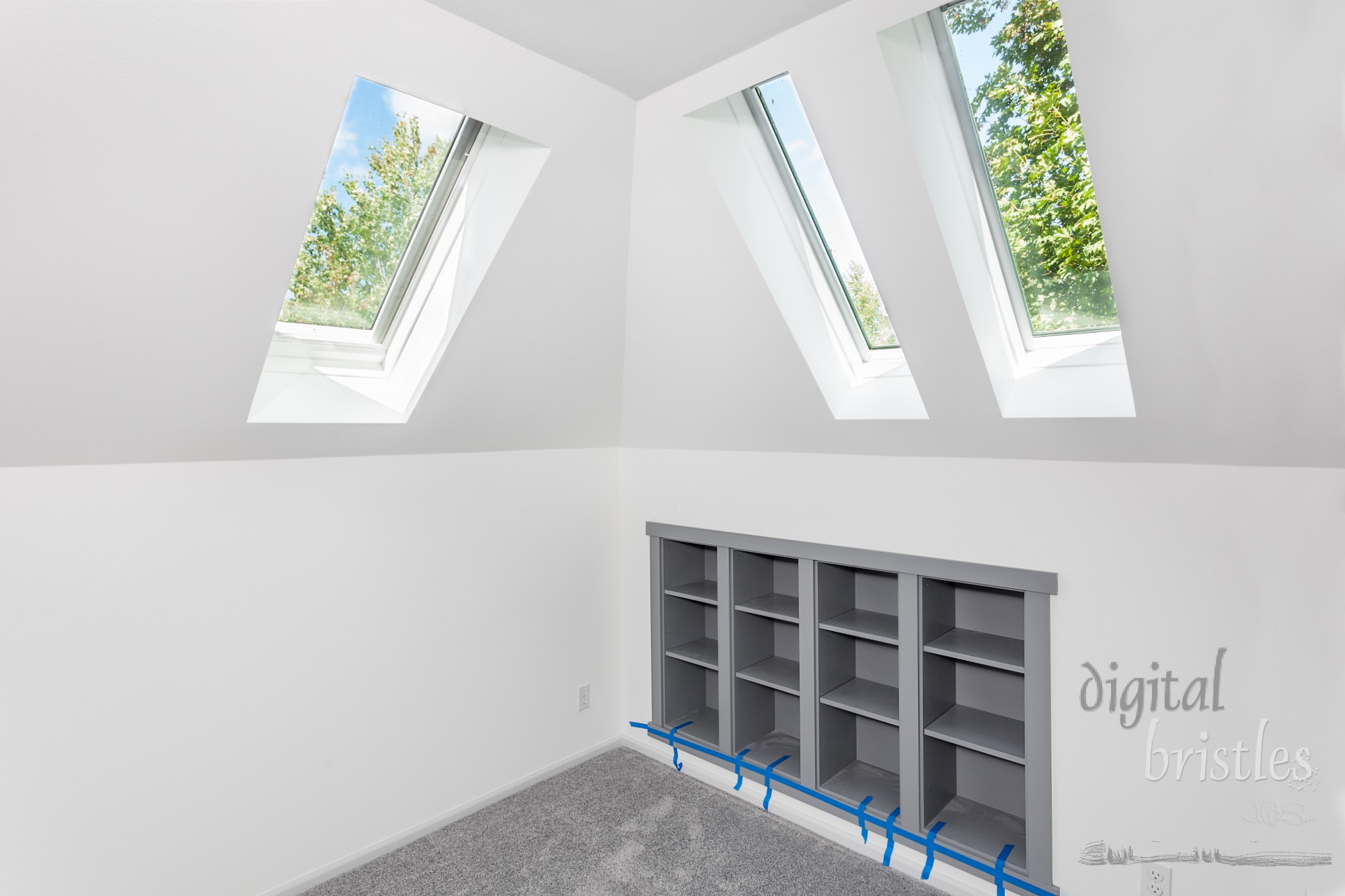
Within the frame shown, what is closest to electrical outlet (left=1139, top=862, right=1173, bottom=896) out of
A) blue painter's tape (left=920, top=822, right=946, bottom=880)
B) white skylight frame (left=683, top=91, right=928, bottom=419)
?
blue painter's tape (left=920, top=822, right=946, bottom=880)

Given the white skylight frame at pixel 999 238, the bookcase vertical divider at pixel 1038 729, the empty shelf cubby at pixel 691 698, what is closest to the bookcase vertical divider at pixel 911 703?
the bookcase vertical divider at pixel 1038 729

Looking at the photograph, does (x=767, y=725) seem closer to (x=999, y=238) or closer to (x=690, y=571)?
(x=690, y=571)

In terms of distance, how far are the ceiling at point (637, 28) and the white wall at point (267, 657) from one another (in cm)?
162

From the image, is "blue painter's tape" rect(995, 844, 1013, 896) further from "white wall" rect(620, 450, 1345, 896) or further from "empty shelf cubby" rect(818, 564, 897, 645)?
"empty shelf cubby" rect(818, 564, 897, 645)

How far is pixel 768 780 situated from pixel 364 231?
2.66 metres

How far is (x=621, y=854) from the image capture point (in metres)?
2.87

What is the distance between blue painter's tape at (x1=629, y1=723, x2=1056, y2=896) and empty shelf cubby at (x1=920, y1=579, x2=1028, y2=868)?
0.17 ft

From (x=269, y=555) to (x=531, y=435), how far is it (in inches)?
45.1

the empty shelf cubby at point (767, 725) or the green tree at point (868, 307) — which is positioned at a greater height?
the green tree at point (868, 307)

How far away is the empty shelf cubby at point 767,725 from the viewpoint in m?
3.33

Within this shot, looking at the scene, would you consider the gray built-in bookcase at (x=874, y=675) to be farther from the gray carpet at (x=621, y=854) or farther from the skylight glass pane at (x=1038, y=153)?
the skylight glass pane at (x=1038, y=153)

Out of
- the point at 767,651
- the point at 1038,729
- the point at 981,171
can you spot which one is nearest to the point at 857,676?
the point at 767,651

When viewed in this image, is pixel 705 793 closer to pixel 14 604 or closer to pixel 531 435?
pixel 531 435

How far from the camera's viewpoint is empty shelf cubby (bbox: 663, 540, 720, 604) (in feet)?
12.1
